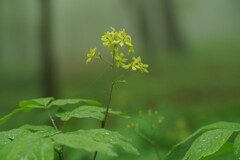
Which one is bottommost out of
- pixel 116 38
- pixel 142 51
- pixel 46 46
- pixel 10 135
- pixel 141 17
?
pixel 142 51

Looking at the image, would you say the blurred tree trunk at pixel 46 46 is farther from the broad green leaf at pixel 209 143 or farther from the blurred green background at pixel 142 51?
the broad green leaf at pixel 209 143

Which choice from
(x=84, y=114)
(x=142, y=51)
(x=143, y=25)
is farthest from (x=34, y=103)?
(x=143, y=25)

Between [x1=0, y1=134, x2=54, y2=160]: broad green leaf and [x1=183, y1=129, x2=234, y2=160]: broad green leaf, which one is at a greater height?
[x1=0, y1=134, x2=54, y2=160]: broad green leaf

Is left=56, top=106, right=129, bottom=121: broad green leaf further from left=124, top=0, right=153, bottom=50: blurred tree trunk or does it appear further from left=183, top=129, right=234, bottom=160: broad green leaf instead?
left=124, top=0, right=153, bottom=50: blurred tree trunk

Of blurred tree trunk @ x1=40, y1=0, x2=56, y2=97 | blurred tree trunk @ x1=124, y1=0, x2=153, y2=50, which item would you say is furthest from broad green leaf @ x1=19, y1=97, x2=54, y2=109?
blurred tree trunk @ x1=124, y1=0, x2=153, y2=50

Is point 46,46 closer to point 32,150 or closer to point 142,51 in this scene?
point 142,51

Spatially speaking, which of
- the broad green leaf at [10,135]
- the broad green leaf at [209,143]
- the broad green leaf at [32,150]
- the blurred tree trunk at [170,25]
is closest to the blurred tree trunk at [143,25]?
the blurred tree trunk at [170,25]
